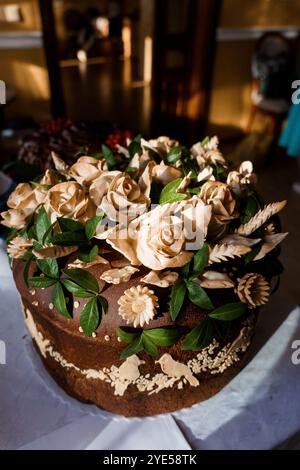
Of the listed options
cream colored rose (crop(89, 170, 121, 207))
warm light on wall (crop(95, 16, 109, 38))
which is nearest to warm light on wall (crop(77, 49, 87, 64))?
warm light on wall (crop(95, 16, 109, 38))

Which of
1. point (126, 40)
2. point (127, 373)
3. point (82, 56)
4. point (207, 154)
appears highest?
point (207, 154)

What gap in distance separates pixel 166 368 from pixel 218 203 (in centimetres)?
35

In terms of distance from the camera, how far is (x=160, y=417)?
85cm

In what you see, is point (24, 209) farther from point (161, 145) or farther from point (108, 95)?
point (108, 95)

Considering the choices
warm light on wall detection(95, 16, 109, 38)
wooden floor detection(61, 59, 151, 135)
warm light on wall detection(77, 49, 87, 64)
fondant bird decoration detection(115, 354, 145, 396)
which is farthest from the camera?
warm light on wall detection(95, 16, 109, 38)

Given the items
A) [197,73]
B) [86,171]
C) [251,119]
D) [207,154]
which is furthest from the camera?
[251,119]

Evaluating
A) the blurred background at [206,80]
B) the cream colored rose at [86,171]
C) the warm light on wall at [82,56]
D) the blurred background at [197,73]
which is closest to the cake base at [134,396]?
the cream colored rose at [86,171]

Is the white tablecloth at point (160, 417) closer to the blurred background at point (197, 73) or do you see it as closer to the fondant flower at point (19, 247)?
the fondant flower at point (19, 247)

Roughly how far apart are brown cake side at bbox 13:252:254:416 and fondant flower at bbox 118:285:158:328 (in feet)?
0.10

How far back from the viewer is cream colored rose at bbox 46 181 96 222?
0.72 m

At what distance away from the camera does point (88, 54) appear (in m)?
7.94

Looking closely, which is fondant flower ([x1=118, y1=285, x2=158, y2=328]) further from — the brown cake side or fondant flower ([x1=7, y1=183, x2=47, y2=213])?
fondant flower ([x1=7, y1=183, x2=47, y2=213])

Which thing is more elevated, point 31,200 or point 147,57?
point 31,200

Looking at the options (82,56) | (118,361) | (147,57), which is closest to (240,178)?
(118,361)
